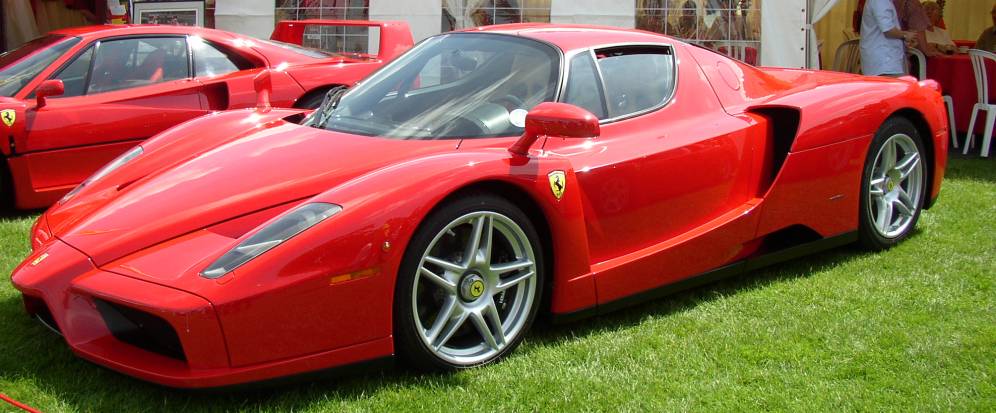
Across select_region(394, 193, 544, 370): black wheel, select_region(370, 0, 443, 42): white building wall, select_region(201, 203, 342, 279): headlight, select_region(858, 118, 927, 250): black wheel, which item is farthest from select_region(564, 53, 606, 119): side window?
select_region(370, 0, 443, 42): white building wall

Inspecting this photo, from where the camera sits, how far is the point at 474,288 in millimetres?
3123

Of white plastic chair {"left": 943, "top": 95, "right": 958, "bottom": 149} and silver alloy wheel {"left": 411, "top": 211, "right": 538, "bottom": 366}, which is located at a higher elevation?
white plastic chair {"left": 943, "top": 95, "right": 958, "bottom": 149}

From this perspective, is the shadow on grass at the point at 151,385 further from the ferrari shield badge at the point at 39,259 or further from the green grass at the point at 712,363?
the ferrari shield badge at the point at 39,259

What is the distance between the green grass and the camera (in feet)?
9.54

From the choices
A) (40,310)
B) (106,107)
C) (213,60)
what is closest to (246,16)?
(213,60)

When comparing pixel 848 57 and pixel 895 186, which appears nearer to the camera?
pixel 895 186

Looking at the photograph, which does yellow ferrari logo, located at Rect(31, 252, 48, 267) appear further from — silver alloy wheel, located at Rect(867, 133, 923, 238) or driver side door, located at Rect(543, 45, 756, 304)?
silver alloy wheel, located at Rect(867, 133, 923, 238)

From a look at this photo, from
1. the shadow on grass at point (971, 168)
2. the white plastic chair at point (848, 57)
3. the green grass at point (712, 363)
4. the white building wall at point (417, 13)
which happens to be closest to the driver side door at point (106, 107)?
the green grass at point (712, 363)

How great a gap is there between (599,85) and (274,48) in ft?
12.1

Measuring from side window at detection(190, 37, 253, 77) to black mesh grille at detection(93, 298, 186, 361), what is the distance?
12.5 feet

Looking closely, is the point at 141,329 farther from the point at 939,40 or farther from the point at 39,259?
the point at 939,40

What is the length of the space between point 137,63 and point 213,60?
0.49 m

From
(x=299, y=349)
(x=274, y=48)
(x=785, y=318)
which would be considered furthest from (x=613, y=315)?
(x=274, y=48)

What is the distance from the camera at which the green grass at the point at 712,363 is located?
2908mm
